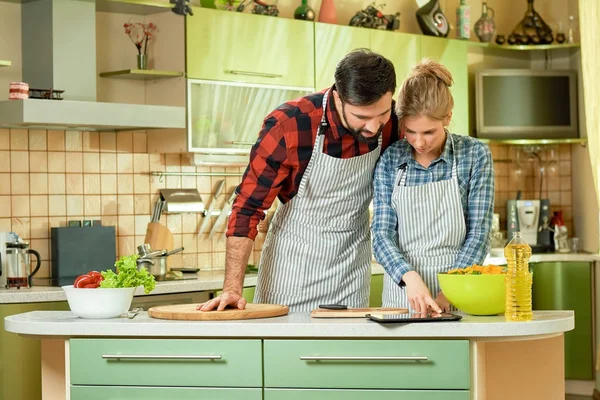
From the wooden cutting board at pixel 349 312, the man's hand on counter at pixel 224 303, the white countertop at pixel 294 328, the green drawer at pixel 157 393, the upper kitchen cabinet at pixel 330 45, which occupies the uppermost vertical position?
the upper kitchen cabinet at pixel 330 45

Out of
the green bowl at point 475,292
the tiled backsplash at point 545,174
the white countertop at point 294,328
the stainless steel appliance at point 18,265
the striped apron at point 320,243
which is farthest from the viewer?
the tiled backsplash at point 545,174

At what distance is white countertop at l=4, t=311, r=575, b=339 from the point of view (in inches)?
97.0

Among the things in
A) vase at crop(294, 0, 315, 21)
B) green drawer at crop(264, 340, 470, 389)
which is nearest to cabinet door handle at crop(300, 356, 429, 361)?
green drawer at crop(264, 340, 470, 389)

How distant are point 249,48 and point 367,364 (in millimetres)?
2703

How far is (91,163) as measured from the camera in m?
4.80

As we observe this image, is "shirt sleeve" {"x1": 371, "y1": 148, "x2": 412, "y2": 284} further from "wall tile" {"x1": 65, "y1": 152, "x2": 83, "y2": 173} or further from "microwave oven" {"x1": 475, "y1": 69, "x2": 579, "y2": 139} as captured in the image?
"microwave oven" {"x1": 475, "y1": 69, "x2": 579, "y2": 139}

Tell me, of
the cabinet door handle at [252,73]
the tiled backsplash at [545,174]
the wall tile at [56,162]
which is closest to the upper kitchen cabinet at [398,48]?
the cabinet door handle at [252,73]

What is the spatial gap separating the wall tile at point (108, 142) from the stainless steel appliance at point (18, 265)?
29.2 inches

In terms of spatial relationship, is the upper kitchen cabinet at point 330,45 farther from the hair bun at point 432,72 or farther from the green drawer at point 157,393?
the green drawer at point 157,393

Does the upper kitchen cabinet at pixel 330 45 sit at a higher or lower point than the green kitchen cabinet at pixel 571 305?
higher

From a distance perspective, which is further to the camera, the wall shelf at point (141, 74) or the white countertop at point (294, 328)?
the wall shelf at point (141, 74)

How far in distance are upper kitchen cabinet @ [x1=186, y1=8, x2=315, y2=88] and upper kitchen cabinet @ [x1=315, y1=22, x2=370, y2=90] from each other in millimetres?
42

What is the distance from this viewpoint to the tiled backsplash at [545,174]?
6.39 meters

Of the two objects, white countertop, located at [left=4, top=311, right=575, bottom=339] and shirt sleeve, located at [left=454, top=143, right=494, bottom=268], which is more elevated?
shirt sleeve, located at [left=454, top=143, right=494, bottom=268]
